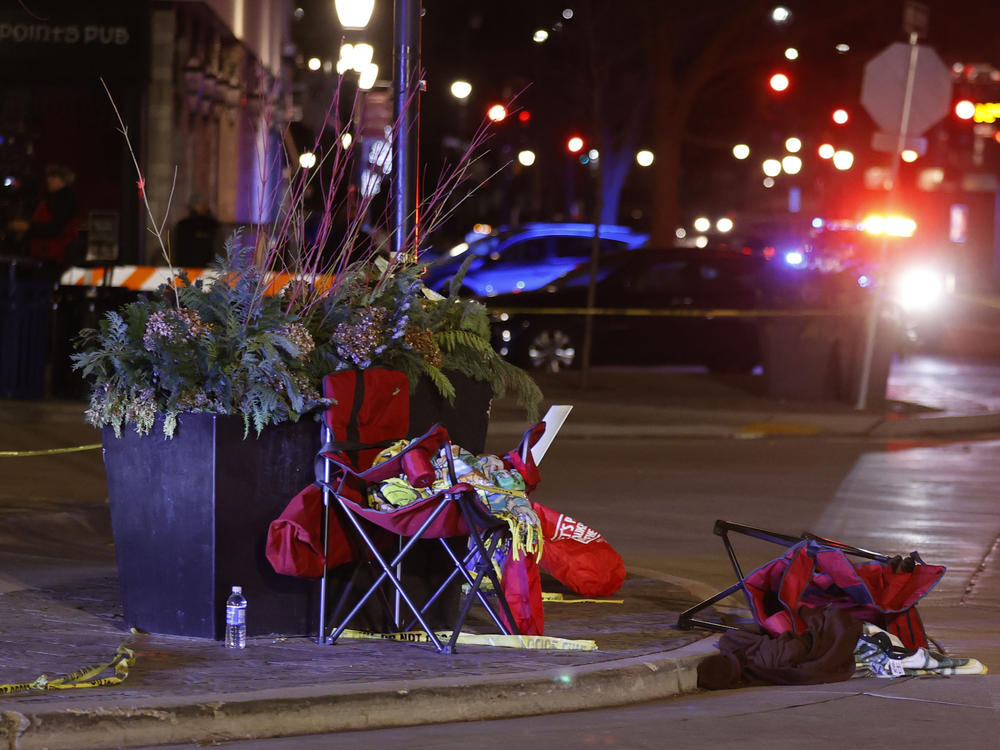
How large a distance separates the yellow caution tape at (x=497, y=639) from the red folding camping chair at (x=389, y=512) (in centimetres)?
4

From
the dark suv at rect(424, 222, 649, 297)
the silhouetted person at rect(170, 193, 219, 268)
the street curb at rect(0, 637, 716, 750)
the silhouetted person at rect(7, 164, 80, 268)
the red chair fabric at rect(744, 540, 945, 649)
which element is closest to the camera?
the street curb at rect(0, 637, 716, 750)

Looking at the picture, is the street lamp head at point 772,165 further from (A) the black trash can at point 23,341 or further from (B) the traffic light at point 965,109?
(A) the black trash can at point 23,341

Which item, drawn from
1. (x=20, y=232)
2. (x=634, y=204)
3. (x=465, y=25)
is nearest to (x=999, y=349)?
(x=20, y=232)

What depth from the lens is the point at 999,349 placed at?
27.8 metres

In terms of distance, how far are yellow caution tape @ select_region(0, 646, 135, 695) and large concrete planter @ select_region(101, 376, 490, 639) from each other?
0.57m

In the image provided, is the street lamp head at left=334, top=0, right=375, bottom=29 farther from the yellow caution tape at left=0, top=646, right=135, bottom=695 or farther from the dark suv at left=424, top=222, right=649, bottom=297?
the yellow caution tape at left=0, top=646, right=135, bottom=695

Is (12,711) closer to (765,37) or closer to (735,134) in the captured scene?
(765,37)

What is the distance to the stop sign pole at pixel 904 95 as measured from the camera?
698 inches

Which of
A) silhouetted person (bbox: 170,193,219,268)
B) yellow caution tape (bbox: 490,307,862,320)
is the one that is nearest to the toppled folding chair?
yellow caution tape (bbox: 490,307,862,320)

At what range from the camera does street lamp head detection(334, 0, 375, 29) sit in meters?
14.8

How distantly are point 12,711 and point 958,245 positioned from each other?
153ft

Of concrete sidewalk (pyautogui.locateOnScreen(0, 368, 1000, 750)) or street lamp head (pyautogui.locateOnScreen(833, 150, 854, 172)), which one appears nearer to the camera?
concrete sidewalk (pyautogui.locateOnScreen(0, 368, 1000, 750))

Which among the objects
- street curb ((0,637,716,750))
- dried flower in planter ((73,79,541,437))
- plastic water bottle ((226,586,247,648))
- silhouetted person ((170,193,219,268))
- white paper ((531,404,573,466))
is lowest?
street curb ((0,637,716,750))

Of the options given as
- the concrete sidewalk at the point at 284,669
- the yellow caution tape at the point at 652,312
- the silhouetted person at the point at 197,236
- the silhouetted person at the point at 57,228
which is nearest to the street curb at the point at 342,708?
the concrete sidewalk at the point at 284,669
